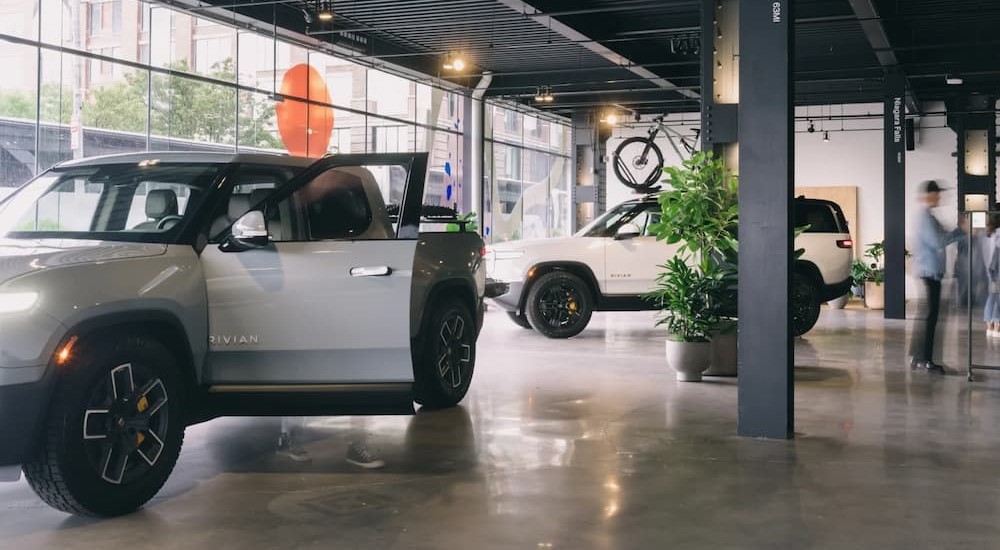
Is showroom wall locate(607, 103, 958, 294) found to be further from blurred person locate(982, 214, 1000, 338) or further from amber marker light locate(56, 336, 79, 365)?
amber marker light locate(56, 336, 79, 365)

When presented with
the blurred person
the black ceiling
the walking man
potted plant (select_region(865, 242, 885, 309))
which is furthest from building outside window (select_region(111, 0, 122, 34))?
potted plant (select_region(865, 242, 885, 309))

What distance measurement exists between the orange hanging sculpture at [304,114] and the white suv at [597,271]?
21.9ft

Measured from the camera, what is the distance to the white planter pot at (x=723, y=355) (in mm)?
9383

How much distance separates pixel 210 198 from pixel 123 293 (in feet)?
3.14

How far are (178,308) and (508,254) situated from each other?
8.38 m

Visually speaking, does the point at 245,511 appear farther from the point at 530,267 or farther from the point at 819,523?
the point at 530,267

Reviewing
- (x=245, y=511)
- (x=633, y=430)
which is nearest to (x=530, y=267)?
(x=633, y=430)

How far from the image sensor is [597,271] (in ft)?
42.7

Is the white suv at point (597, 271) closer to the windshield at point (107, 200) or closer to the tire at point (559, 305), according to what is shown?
the tire at point (559, 305)

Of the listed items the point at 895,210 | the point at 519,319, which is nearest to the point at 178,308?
the point at 519,319

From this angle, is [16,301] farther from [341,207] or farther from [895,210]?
[895,210]

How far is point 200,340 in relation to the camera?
4.98 meters

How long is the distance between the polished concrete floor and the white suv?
440cm

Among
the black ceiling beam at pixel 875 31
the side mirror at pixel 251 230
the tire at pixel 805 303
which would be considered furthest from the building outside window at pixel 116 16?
the side mirror at pixel 251 230
